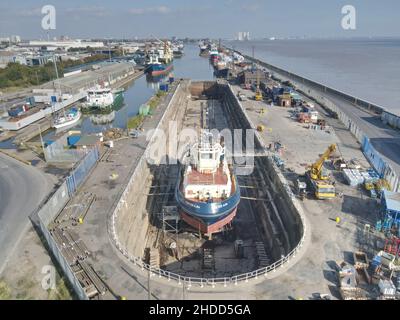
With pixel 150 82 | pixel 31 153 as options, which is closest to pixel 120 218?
pixel 31 153

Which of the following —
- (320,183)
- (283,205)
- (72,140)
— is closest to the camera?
(320,183)

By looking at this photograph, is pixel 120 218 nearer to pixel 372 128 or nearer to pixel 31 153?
pixel 31 153

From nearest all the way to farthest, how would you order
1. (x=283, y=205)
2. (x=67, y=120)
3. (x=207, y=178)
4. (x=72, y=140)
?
1. (x=283, y=205)
2. (x=207, y=178)
3. (x=72, y=140)
4. (x=67, y=120)

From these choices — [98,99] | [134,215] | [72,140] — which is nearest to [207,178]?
[134,215]

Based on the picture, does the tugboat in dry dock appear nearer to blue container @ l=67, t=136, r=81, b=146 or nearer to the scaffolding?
the scaffolding

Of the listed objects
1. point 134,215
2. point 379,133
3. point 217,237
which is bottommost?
point 217,237

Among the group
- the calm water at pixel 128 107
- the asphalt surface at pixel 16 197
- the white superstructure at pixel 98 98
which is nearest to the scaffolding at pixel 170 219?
the asphalt surface at pixel 16 197

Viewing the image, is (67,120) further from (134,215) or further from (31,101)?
(134,215)

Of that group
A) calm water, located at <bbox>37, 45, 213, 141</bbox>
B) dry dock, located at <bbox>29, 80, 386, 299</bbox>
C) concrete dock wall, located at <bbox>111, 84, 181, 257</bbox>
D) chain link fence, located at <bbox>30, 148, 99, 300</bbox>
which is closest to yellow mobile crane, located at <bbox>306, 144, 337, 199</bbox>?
dry dock, located at <bbox>29, 80, 386, 299</bbox>
